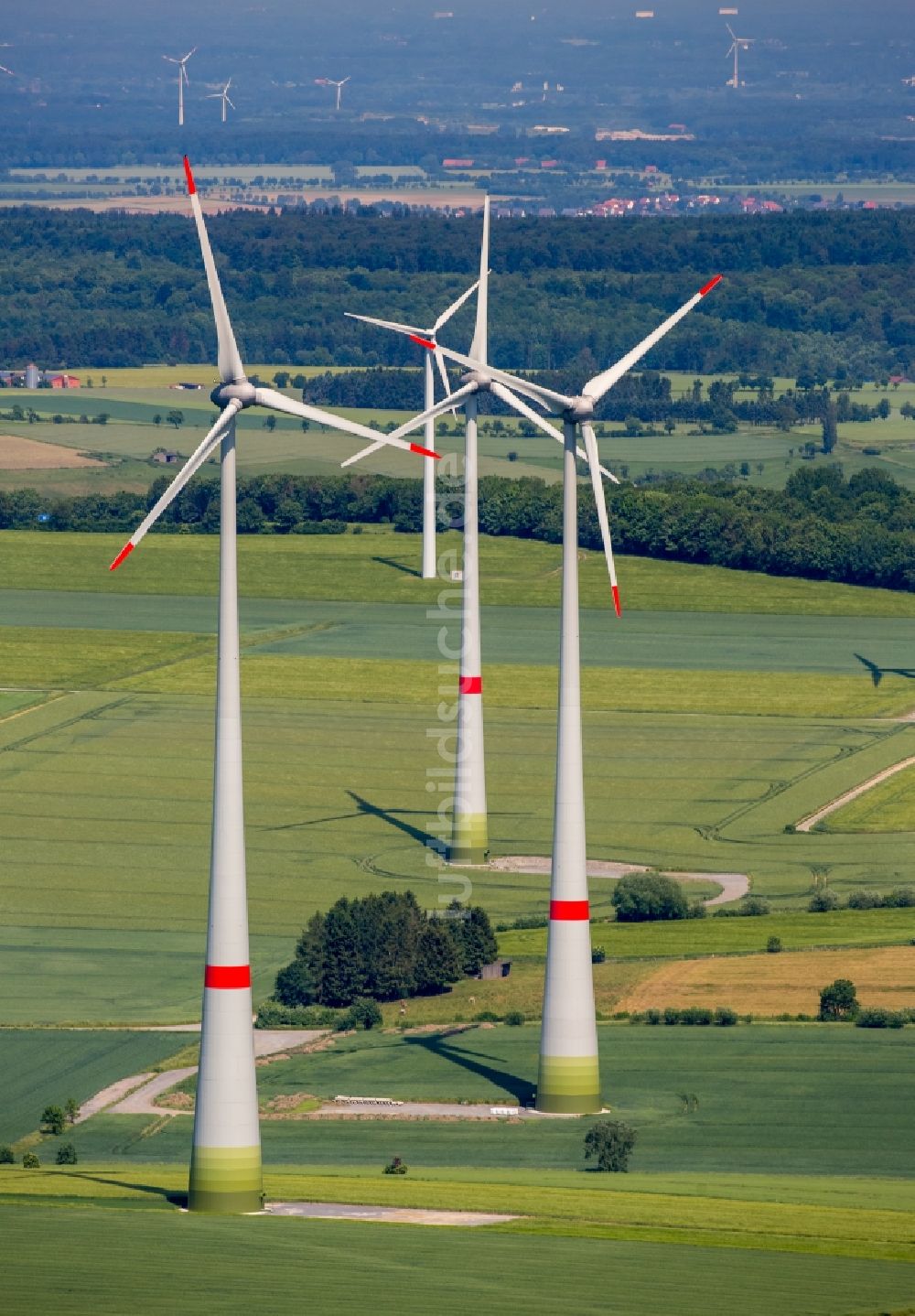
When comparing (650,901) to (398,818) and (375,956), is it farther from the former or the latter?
(398,818)

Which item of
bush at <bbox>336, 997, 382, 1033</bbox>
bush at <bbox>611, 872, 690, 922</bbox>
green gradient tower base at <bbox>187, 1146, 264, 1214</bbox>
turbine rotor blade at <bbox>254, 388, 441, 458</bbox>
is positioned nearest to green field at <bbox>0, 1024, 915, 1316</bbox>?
green gradient tower base at <bbox>187, 1146, 264, 1214</bbox>

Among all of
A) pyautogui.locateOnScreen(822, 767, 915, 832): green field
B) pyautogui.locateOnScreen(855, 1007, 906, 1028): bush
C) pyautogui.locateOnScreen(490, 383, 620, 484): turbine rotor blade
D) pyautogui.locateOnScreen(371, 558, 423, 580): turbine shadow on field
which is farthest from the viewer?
pyautogui.locateOnScreen(371, 558, 423, 580): turbine shadow on field

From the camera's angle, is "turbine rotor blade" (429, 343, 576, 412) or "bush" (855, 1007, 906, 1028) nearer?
"turbine rotor blade" (429, 343, 576, 412)

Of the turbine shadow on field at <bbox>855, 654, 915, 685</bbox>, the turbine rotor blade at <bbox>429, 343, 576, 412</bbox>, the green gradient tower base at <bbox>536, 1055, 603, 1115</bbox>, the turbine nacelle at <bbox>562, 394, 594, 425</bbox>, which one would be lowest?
the green gradient tower base at <bbox>536, 1055, 603, 1115</bbox>

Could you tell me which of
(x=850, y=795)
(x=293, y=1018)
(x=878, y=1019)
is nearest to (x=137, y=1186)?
(x=293, y=1018)

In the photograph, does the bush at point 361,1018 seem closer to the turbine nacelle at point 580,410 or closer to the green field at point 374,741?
the green field at point 374,741

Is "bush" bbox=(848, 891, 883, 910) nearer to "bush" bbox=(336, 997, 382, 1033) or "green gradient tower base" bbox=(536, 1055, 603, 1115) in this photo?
"bush" bbox=(336, 997, 382, 1033)
